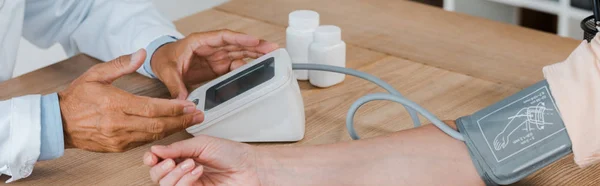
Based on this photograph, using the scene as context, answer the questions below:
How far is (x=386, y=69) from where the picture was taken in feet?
4.71

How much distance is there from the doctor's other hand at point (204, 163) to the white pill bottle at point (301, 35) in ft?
1.14

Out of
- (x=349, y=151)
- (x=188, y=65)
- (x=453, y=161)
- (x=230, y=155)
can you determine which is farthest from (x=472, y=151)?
(x=188, y=65)

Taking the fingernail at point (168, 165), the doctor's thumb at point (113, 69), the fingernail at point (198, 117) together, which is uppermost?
the doctor's thumb at point (113, 69)

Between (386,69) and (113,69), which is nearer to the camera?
(113,69)

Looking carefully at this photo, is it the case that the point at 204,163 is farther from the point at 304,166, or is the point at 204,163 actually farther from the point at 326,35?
the point at 326,35

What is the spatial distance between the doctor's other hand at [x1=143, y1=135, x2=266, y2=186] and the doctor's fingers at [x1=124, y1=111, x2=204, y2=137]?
105mm

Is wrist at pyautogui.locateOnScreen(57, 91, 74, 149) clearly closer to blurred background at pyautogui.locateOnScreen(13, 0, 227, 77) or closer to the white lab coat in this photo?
the white lab coat

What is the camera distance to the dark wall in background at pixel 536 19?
2520 millimetres

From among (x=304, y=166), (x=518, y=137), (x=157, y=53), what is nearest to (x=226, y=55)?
(x=157, y=53)

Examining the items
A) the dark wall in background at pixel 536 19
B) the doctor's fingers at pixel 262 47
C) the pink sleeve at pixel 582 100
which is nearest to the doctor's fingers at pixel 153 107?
the doctor's fingers at pixel 262 47

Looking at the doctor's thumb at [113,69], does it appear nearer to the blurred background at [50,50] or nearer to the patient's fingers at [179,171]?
the patient's fingers at [179,171]

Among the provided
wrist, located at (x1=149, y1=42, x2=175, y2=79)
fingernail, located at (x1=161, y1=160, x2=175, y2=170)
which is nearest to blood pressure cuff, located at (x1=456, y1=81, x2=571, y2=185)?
fingernail, located at (x1=161, y1=160, x2=175, y2=170)

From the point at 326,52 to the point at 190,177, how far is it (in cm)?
43

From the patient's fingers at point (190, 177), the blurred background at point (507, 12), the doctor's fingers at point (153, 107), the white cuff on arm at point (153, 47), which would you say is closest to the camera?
the patient's fingers at point (190, 177)
